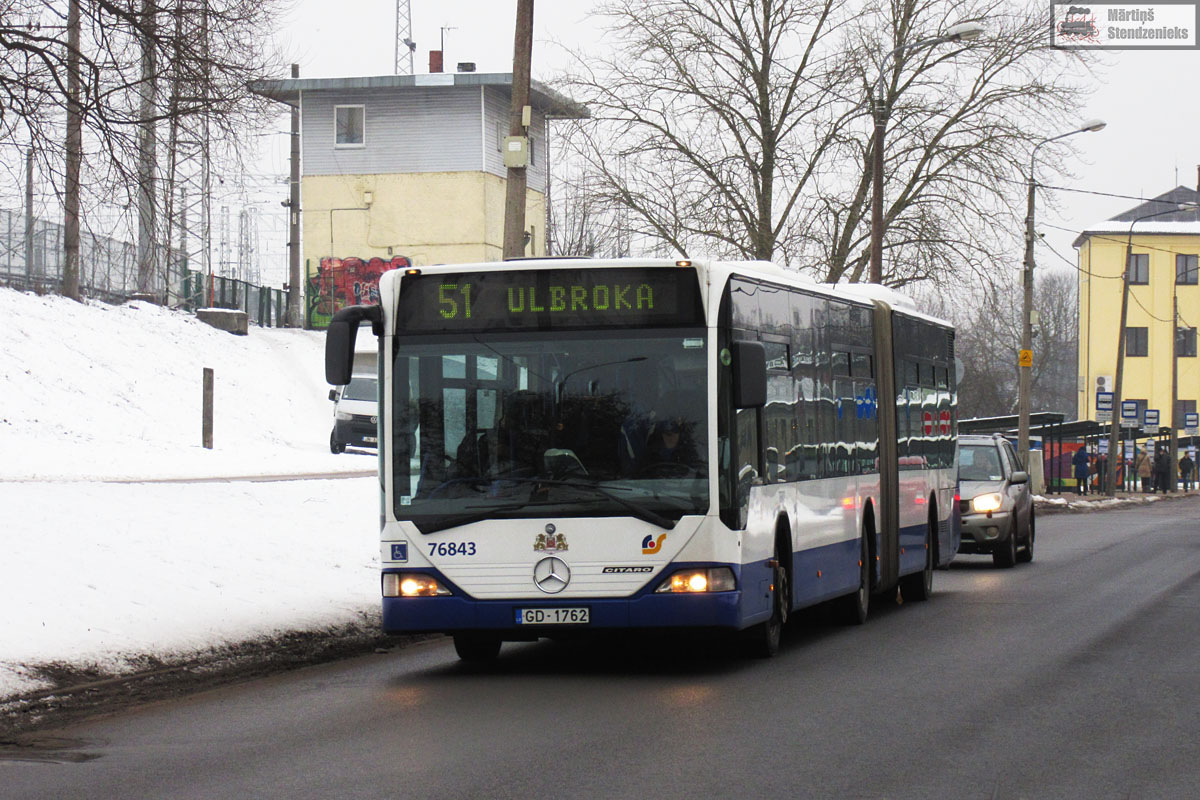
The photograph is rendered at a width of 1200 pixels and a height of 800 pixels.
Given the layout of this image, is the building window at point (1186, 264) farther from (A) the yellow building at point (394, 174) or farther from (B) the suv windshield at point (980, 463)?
(B) the suv windshield at point (980, 463)

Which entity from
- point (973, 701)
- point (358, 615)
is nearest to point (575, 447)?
point (973, 701)

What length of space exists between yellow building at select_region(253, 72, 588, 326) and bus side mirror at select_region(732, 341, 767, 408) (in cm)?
4885

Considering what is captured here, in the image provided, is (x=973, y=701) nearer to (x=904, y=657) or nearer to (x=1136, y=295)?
(x=904, y=657)

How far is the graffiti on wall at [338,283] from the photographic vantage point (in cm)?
6209

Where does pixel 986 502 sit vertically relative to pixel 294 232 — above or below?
below

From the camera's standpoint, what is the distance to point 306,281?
63.2 metres

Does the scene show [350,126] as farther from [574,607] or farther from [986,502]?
[574,607]

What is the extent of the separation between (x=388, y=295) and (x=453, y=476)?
129 cm

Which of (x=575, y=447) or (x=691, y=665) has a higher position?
(x=575, y=447)

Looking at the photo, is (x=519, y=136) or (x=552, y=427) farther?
(x=519, y=136)

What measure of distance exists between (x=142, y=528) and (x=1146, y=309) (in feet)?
285

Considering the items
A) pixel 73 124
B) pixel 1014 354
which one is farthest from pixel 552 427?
pixel 1014 354

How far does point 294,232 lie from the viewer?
61.9 meters

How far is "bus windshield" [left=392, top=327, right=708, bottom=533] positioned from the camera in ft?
38.4
